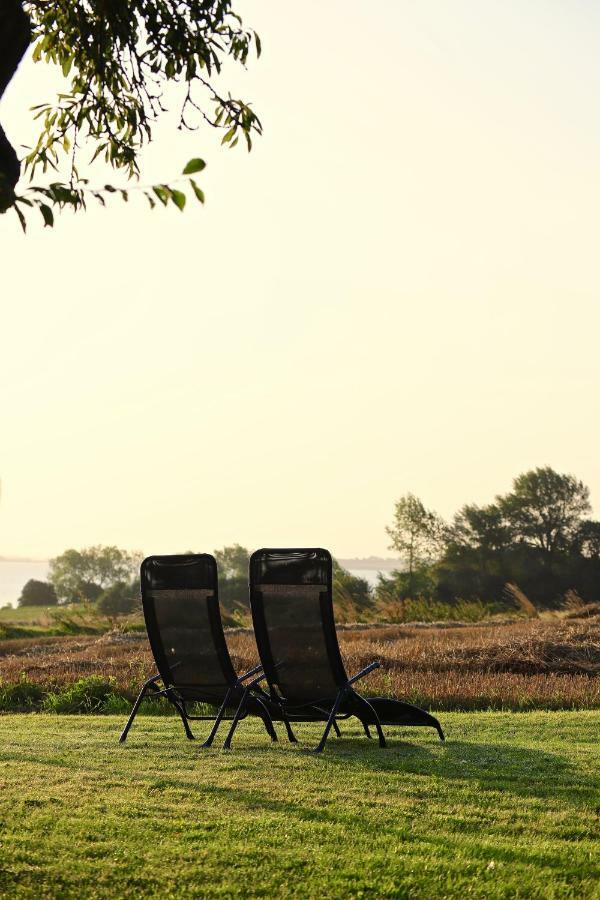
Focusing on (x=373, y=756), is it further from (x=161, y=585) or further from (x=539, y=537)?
(x=539, y=537)

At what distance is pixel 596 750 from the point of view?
6.98 meters

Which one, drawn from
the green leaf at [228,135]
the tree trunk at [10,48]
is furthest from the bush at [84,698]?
the tree trunk at [10,48]

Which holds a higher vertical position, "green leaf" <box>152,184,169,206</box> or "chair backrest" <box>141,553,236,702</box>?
"green leaf" <box>152,184,169,206</box>

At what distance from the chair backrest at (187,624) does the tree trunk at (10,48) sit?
11.7ft

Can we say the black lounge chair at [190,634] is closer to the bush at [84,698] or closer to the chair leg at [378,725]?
the chair leg at [378,725]

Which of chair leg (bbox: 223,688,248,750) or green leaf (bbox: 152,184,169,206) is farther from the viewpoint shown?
chair leg (bbox: 223,688,248,750)

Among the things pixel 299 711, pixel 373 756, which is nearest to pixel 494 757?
pixel 373 756

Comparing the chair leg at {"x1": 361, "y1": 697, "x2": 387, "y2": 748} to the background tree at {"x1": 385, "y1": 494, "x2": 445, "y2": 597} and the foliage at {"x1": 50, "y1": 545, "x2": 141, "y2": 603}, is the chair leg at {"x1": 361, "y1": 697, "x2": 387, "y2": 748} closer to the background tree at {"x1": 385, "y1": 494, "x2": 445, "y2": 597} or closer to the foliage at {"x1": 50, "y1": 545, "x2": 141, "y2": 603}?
the background tree at {"x1": 385, "y1": 494, "x2": 445, "y2": 597}

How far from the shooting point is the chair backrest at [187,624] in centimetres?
738

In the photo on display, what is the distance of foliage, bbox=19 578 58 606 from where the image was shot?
42.2 meters

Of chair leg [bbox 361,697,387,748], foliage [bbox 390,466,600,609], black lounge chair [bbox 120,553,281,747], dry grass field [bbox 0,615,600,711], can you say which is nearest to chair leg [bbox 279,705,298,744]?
black lounge chair [bbox 120,553,281,747]

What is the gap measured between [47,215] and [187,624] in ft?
14.0

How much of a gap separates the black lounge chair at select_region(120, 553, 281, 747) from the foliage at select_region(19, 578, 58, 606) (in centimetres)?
3619

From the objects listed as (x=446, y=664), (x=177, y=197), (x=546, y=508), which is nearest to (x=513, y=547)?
(x=546, y=508)
